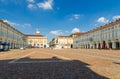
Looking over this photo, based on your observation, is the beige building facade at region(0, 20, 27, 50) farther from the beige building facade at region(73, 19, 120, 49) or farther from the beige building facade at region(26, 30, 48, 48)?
the beige building facade at region(26, 30, 48, 48)


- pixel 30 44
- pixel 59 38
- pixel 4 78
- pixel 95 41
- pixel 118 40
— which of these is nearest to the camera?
pixel 4 78

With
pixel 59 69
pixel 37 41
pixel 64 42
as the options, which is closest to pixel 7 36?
pixel 59 69

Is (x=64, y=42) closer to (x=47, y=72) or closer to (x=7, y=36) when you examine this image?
(x=7, y=36)

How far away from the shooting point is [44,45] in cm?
16675

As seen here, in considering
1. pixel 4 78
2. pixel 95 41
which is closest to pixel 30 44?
pixel 95 41

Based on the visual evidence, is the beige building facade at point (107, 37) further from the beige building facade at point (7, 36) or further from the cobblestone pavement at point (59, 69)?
the cobblestone pavement at point (59, 69)

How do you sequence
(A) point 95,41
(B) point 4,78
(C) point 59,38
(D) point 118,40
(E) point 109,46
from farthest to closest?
(C) point 59,38
(A) point 95,41
(E) point 109,46
(D) point 118,40
(B) point 4,78

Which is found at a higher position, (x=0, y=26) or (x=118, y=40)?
(x=0, y=26)

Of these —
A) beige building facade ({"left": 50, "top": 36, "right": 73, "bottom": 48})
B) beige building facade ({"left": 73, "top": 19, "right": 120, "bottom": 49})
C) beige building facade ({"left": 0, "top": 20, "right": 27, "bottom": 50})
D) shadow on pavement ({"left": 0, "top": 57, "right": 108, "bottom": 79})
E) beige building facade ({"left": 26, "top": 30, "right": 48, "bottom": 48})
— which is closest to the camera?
shadow on pavement ({"left": 0, "top": 57, "right": 108, "bottom": 79})

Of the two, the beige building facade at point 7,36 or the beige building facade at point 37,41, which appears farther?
the beige building facade at point 37,41

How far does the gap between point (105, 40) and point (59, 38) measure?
3253 inches

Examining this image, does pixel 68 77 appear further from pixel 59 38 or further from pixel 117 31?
pixel 59 38

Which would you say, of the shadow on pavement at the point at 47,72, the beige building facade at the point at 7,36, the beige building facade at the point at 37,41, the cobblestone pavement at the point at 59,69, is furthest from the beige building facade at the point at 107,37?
the beige building facade at the point at 37,41

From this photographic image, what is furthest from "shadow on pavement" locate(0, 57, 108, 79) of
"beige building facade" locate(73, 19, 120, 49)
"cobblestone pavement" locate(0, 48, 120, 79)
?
"beige building facade" locate(73, 19, 120, 49)
